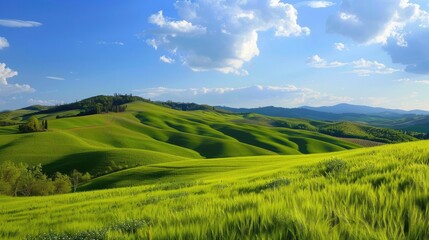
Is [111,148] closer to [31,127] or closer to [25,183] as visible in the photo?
[25,183]

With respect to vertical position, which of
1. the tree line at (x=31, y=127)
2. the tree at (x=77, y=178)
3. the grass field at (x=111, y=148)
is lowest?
the tree at (x=77, y=178)

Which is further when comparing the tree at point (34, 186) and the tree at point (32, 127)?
the tree at point (32, 127)

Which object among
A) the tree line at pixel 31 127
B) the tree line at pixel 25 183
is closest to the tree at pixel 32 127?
the tree line at pixel 31 127

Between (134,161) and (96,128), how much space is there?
84.4 meters

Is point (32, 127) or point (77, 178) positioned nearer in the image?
point (77, 178)

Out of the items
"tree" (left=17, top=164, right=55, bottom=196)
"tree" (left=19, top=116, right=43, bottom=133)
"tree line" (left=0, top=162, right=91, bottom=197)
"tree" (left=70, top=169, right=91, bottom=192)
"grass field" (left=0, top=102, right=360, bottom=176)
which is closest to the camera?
"tree line" (left=0, top=162, right=91, bottom=197)

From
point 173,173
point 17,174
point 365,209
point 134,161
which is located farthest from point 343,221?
point 134,161

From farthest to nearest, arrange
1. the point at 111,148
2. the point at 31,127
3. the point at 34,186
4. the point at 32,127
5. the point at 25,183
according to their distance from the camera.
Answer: the point at 32,127, the point at 31,127, the point at 111,148, the point at 25,183, the point at 34,186

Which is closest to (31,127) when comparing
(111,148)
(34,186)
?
(111,148)

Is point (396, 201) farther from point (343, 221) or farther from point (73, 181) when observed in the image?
point (73, 181)

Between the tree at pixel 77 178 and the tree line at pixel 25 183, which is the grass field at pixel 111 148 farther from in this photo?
the tree line at pixel 25 183

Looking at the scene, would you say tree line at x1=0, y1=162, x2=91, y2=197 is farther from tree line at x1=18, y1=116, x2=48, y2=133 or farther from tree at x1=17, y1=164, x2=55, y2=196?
tree line at x1=18, y1=116, x2=48, y2=133

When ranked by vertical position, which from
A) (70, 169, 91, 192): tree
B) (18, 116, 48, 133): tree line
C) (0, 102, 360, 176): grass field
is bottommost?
(70, 169, 91, 192): tree

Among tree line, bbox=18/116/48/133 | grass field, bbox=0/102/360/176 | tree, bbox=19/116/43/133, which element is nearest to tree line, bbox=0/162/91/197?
grass field, bbox=0/102/360/176
